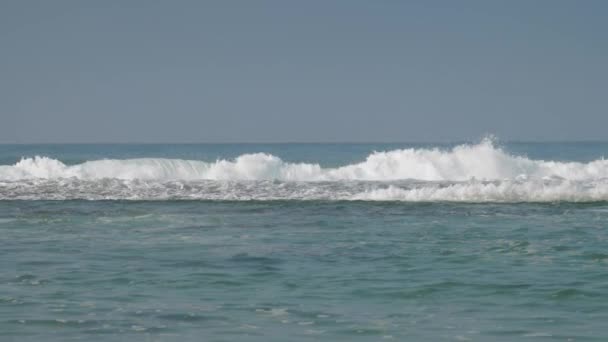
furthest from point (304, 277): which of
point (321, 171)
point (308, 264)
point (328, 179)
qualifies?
point (321, 171)

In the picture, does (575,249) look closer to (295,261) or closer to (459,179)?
(295,261)

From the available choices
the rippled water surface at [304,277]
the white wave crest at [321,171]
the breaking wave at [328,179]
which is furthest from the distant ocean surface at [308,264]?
the white wave crest at [321,171]

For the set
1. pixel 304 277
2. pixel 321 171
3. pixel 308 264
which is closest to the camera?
pixel 304 277

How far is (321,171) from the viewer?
37250 millimetres

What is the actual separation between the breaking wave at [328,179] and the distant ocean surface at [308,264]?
7.6 inches

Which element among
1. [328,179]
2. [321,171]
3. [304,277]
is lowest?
[304,277]

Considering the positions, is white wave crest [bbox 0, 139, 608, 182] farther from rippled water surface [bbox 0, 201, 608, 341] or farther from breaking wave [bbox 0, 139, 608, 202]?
rippled water surface [bbox 0, 201, 608, 341]

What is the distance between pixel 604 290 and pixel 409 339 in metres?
3.35

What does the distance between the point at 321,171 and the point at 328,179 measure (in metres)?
2.75

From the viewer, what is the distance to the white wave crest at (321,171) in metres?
34.7

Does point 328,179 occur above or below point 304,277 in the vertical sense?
above

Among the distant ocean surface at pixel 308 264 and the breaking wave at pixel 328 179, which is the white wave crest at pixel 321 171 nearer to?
the breaking wave at pixel 328 179

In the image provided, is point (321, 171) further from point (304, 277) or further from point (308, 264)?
point (304, 277)

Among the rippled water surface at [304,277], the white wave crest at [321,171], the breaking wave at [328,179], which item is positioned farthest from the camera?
the white wave crest at [321,171]
